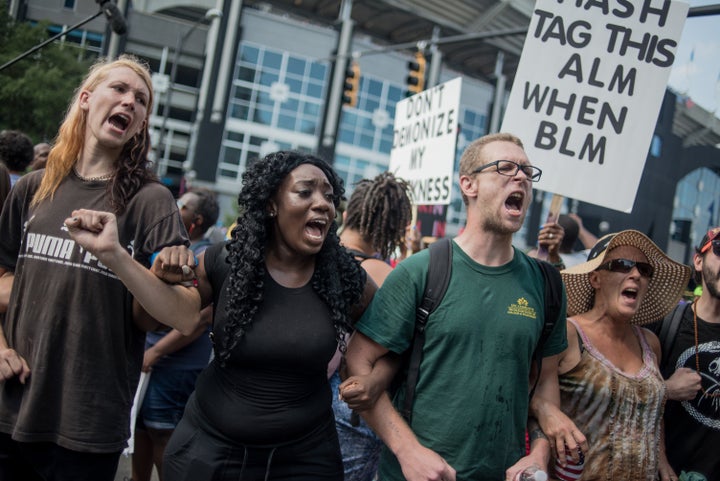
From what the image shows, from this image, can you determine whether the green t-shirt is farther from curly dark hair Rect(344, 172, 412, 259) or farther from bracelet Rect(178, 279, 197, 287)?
curly dark hair Rect(344, 172, 412, 259)

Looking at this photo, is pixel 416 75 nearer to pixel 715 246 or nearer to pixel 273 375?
pixel 715 246

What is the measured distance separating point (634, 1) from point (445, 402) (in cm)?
277

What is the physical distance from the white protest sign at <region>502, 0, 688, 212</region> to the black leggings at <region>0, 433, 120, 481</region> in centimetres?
268

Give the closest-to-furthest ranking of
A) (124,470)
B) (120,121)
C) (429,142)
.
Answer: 1. (120,121)
2. (124,470)
3. (429,142)

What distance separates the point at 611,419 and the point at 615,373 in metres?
0.20

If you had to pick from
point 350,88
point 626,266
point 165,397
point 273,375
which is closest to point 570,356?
point 626,266

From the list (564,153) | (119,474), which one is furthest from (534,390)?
(119,474)

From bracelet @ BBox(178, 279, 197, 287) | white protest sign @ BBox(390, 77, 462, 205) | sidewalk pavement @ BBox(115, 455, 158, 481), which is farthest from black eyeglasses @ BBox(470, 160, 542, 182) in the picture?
sidewalk pavement @ BBox(115, 455, 158, 481)

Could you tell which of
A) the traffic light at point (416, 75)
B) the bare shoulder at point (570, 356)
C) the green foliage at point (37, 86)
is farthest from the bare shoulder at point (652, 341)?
the green foliage at point (37, 86)

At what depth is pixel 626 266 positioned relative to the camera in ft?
9.48

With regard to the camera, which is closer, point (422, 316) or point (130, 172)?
point (422, 316)

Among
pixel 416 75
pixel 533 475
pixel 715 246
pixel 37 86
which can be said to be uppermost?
pixel 416 75

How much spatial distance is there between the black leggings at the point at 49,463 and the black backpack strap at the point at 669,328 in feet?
8.72

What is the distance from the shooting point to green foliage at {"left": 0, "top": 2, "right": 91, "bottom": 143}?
45.8 ft
